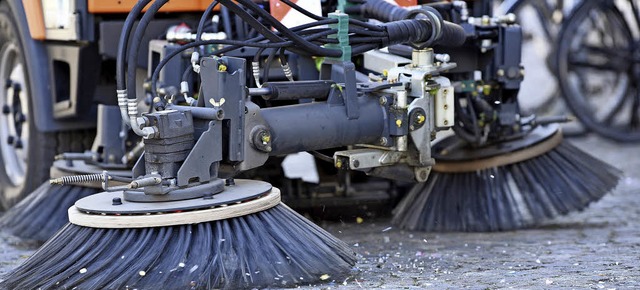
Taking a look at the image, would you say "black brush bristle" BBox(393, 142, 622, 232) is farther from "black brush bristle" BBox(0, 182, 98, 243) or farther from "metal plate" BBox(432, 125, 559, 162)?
"black brush bristle" BBox(0, 182, 98, 243)

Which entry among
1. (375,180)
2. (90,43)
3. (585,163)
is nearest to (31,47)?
(90,43)

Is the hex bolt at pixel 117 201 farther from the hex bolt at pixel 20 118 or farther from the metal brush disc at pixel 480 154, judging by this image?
the hex bolt at pixel 20 118

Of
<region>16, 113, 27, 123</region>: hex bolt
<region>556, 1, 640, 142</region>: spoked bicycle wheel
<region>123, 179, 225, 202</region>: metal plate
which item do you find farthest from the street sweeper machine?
<region>556, 1, 640, 142</region>: spoked bicycle wheel

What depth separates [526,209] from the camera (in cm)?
549

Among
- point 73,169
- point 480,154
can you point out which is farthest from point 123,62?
point 480,154

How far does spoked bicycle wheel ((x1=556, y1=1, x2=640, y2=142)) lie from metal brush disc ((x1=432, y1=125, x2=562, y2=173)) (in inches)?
115

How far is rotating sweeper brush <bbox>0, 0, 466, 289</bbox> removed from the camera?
3.79 metres

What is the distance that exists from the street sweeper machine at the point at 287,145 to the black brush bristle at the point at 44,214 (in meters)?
0.02

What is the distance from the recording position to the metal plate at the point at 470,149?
5582mm

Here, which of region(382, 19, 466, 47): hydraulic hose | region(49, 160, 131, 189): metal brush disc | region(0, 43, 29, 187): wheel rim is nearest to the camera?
region(382, 19, 466, 47): hydraulic hose

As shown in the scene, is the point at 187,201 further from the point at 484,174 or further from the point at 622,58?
the point at 622,58

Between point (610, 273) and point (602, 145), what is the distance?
461cm

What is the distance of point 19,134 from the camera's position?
6223 mm

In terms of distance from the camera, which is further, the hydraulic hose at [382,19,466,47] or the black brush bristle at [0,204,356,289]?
the hydraulic hose at [382,19,466,47]
